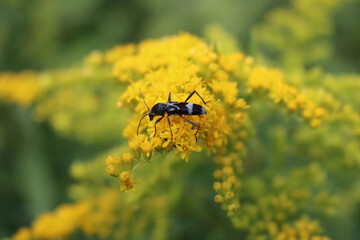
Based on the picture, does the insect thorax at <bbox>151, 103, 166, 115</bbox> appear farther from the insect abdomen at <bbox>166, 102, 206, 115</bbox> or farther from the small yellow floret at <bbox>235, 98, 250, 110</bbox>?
the small yellow floret at <bbox>235, 98, 250, 110</bbox>

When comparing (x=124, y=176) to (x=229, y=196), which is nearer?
(x=124, y=176)

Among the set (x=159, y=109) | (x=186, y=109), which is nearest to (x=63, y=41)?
(x=159, y=109)

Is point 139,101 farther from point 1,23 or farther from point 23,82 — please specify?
point 1,23

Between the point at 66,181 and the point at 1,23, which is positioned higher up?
the point at 1,23

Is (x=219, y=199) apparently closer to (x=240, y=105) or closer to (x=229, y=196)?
(x=229, y=196)

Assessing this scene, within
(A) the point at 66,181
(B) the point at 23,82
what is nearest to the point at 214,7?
(B) the point at 23,82

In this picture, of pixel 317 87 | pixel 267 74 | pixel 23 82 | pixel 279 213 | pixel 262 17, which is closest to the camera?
pixel 267 74

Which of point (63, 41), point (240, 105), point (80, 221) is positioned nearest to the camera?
point (240, 105)

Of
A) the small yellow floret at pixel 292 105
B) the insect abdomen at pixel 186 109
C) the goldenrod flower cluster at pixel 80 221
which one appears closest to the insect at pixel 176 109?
the insect abdomen at pixel 186 109

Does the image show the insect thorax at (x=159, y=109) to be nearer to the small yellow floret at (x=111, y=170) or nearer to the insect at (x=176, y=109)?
the insect at (x=176, y=109)
